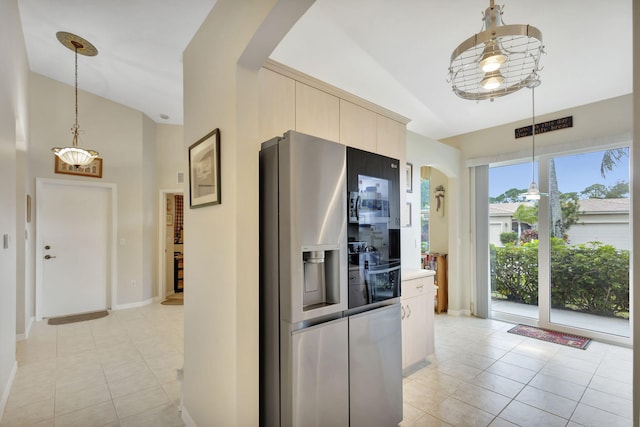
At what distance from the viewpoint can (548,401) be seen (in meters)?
2.46

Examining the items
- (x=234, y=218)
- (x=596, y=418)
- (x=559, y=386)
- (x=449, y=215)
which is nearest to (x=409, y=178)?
(x=449, y=215)

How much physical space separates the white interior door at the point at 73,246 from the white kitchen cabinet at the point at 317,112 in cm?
448

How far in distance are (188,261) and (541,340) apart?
4132 millimetres

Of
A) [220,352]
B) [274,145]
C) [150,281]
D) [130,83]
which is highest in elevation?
[130,83]

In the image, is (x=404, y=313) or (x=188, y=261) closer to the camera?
(x=188, y=261)

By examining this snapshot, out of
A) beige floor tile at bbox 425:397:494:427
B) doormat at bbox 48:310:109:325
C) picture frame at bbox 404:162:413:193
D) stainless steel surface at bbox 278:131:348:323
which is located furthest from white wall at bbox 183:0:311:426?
doormat at bbox 48:310:109:325

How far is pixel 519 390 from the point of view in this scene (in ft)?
8.59

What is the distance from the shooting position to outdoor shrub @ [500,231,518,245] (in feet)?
14.8

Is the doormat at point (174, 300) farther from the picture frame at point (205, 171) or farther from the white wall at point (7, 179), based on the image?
the picture frame at point (205, 171)

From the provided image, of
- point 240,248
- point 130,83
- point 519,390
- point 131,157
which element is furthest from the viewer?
point 131,157

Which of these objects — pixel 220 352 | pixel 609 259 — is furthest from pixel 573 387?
pixel 220 352

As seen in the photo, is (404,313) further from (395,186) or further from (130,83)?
(130,83)

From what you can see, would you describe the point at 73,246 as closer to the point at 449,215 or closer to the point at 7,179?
the point at 7,179

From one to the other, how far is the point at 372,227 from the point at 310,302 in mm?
611
